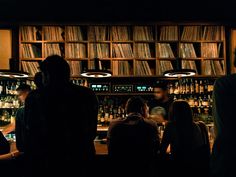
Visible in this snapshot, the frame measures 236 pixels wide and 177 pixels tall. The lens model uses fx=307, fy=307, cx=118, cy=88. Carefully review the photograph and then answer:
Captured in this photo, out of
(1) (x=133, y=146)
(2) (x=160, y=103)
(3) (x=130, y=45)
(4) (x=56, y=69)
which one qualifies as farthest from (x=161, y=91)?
(4) (x=56, y=69)

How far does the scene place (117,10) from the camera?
5703 mm

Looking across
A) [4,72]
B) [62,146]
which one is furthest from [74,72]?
[62,146]

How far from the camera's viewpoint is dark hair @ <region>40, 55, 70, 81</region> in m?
1.92

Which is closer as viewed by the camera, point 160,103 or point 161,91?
point 161,91

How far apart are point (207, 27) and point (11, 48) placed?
3.67 m

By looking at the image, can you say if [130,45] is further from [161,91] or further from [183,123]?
[183,123]

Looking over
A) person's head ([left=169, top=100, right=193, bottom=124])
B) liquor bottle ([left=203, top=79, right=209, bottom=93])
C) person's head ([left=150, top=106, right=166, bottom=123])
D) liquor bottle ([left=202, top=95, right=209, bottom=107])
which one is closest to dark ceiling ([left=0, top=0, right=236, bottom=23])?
liquor bottle ([left=203, top=79, right=209, bottom=93])

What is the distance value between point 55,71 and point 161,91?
3.50 m

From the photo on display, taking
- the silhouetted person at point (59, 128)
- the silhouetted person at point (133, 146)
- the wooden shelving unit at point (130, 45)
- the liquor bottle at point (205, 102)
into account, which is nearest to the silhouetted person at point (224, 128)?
the silhouetted person at point (59, 128)

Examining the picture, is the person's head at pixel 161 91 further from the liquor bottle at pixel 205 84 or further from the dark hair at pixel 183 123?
the dark hair at pixel 183 123

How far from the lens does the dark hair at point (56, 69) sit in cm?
192

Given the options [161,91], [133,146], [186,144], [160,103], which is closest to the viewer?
[133,146]

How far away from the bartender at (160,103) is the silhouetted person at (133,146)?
2364mm

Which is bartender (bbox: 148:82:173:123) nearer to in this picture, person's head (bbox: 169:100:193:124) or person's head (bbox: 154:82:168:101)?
person's head (bbox: 154:82:168:101)
